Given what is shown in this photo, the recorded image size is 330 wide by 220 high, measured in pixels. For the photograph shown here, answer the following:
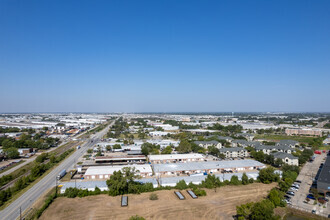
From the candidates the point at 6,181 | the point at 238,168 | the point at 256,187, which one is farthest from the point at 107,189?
the point at 238,168

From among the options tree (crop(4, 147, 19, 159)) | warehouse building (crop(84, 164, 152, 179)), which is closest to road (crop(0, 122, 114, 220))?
warehouse building (crop(84, 164, 152, 179))

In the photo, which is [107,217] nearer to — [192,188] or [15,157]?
[192,188]

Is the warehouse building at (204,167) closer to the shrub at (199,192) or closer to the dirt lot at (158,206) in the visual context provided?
the dirt lot at (158,206)

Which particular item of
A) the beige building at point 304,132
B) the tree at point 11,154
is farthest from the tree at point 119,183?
the beige building at point 304,132

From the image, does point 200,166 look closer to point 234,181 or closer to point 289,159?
point 234,181

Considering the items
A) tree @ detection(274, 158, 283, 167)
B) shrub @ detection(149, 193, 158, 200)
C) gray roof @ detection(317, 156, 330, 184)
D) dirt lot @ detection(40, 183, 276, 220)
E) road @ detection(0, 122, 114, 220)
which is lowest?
road @ detection(0, 122, 114, 220)

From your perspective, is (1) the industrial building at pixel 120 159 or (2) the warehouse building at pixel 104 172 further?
(1) the industrial building at pixel 120 159

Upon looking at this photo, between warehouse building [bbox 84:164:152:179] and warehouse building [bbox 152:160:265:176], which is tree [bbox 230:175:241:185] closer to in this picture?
warehouse building [bbox 152:160:265:176]

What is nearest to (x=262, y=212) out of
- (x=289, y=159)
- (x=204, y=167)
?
(x=204, y=167)
